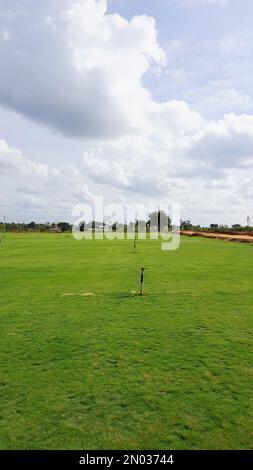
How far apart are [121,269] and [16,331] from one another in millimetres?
12402

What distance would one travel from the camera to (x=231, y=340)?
8.39 m

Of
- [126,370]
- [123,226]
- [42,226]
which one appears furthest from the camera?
[42,226]

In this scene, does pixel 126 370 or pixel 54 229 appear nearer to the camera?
pixel 126 370

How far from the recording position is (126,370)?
6719 mm

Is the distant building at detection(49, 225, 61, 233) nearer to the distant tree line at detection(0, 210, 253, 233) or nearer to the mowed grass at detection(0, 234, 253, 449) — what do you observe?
the distant tree line at detection(0, 210, 253, 233)

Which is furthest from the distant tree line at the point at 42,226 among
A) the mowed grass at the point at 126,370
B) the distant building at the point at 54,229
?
the mowed grass at the point at 126,370

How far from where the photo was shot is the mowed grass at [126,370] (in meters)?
4.74

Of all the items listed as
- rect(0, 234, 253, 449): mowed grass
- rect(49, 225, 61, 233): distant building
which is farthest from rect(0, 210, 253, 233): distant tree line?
rect(0, 234, 253, 449): mowed grass

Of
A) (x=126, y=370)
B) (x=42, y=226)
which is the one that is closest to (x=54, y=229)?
(x=42, y=226)

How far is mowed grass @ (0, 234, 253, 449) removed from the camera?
4.74 meters

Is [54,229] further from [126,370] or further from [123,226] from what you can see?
[126,370]

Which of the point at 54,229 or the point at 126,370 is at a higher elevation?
the point at 54,229

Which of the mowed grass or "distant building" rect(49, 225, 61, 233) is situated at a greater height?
"distant building" rect(49, 225, 61, 233)
